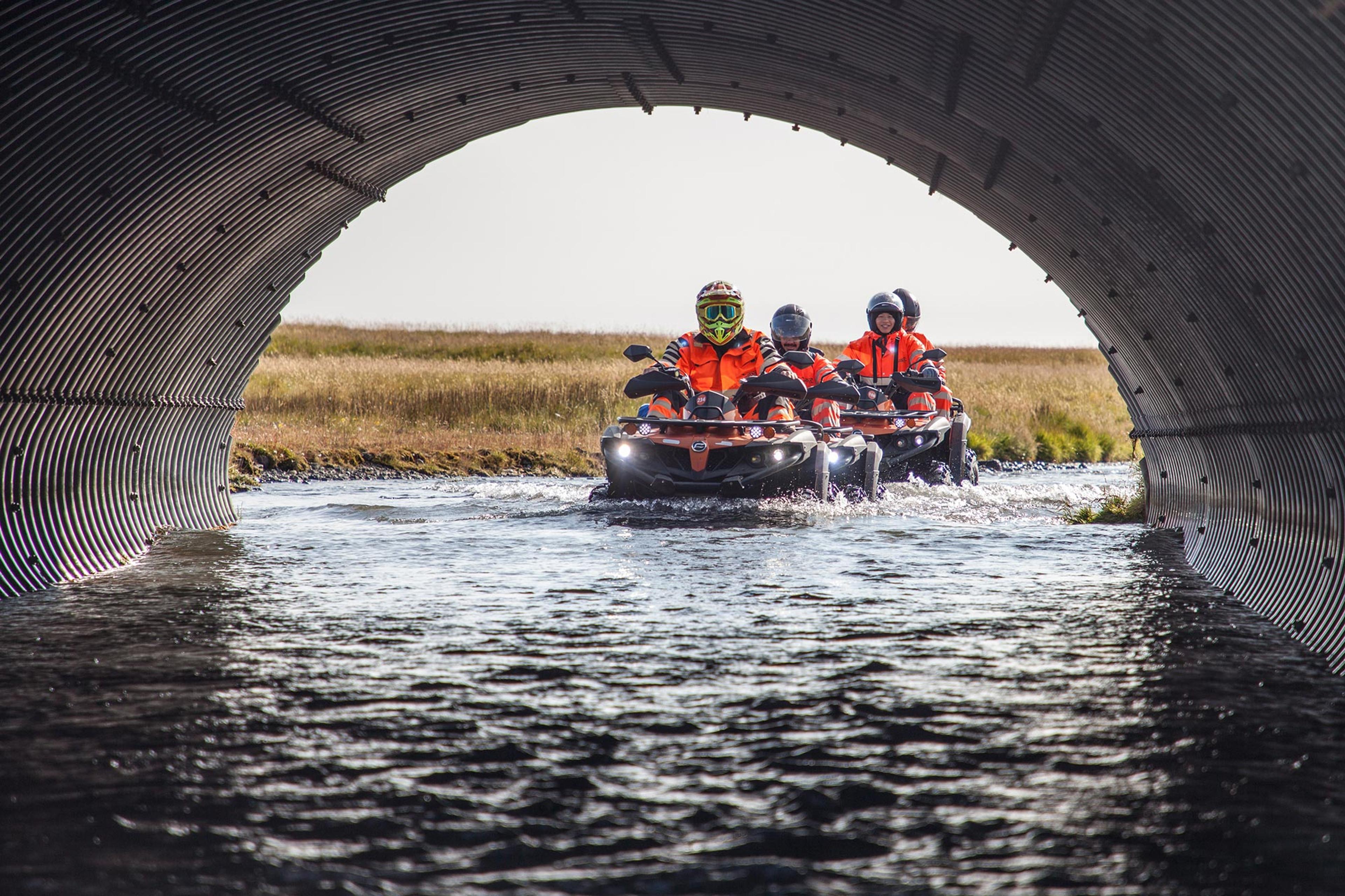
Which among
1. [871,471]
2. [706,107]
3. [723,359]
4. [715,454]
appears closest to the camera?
[706,107]

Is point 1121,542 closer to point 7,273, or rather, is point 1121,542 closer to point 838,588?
point 838,588

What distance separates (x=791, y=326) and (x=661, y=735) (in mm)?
16030

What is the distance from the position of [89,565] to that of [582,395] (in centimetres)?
2264

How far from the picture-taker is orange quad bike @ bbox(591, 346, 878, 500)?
55.4ft

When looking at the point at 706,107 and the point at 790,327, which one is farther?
the point at 790,327

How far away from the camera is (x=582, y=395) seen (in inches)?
1345

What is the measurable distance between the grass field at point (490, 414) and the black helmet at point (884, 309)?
24.1 ft

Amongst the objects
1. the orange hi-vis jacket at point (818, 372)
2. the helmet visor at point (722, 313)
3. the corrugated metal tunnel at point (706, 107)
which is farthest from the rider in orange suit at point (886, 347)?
the corrugated metal tunnel at point (706, 107)

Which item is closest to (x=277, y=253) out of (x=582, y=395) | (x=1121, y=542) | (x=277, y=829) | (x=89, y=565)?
(x=89, y=565)

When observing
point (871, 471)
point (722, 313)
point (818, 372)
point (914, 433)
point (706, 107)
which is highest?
point (706, 107)

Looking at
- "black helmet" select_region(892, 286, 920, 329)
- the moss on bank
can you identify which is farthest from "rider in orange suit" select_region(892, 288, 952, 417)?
the moss on bank

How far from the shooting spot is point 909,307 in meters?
23.9

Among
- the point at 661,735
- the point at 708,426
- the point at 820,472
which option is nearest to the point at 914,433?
the point at 820,472

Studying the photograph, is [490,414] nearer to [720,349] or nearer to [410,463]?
[410,463]
